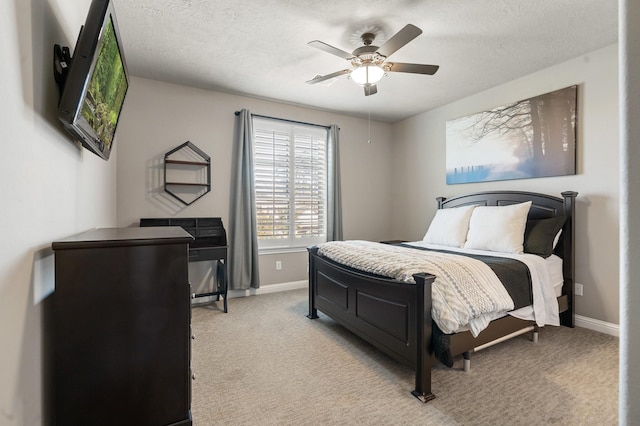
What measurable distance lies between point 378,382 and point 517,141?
3.07 meters

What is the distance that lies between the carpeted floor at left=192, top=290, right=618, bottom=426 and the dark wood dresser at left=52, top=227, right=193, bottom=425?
0.60 meters

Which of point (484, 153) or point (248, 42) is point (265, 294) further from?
point (484, 153)

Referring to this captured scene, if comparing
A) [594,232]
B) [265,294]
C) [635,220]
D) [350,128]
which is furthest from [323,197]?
[635,220]

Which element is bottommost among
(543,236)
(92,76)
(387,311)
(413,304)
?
(387,311)

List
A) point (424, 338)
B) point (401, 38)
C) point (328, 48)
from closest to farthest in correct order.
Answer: point (424, 338)
point (401, 38)
point (328, 48)

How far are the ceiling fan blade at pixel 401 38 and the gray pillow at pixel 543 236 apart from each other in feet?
7.25

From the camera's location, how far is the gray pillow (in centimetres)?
282

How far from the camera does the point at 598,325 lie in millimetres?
2842

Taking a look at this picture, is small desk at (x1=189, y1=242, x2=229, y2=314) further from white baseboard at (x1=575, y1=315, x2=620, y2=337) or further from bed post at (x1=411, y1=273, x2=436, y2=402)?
white baseboard at (x1=575, y1=315, x2=620, y2=337)

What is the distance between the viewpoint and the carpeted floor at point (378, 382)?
1.70m

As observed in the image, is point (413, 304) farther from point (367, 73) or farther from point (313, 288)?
point (367, 73)

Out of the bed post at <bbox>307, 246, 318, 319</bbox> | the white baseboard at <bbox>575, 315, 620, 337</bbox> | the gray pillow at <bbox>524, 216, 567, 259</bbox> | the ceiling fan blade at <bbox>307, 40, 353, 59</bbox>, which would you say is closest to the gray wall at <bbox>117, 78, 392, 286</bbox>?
the bed post at <bbox>307, 246, 318, 319</bbox>

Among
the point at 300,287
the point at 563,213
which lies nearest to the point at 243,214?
the point at 300,287

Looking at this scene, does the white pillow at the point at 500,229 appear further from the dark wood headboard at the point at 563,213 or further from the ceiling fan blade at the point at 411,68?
the ceiling fan blade at the point at 411,68
